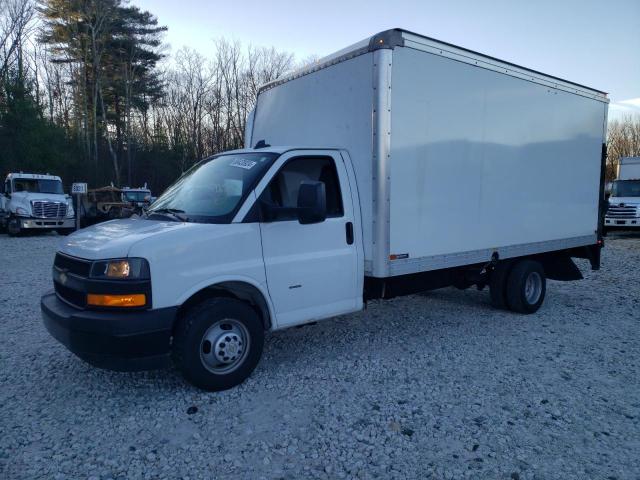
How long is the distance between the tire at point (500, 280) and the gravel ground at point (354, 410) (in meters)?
0.69

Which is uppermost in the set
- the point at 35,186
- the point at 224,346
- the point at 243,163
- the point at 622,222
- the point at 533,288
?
the point at 243,163

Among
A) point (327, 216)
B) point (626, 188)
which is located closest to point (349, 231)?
point (327, 216)

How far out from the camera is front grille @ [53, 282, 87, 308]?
3.65 meters

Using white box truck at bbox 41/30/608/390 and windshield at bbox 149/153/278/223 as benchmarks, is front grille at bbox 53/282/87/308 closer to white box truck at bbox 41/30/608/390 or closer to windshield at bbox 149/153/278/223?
white box truck at bbox 41/30/608/390

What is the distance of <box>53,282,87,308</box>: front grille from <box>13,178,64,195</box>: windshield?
16994 mm

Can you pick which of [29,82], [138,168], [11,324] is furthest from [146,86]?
[11,324]

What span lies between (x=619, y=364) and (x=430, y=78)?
370cm

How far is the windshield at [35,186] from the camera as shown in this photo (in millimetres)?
17980

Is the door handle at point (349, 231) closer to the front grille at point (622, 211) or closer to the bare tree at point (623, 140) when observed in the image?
the front grille at point (622, 211)

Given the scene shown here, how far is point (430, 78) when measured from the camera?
15.5 ft

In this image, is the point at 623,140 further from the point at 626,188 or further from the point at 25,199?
the point at 25,199

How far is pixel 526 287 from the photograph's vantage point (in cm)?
672

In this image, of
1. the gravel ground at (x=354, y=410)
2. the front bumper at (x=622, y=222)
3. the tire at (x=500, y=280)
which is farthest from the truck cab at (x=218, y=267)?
the front bumper at (x=622, y=222)

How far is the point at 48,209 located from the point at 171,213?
654 inches
